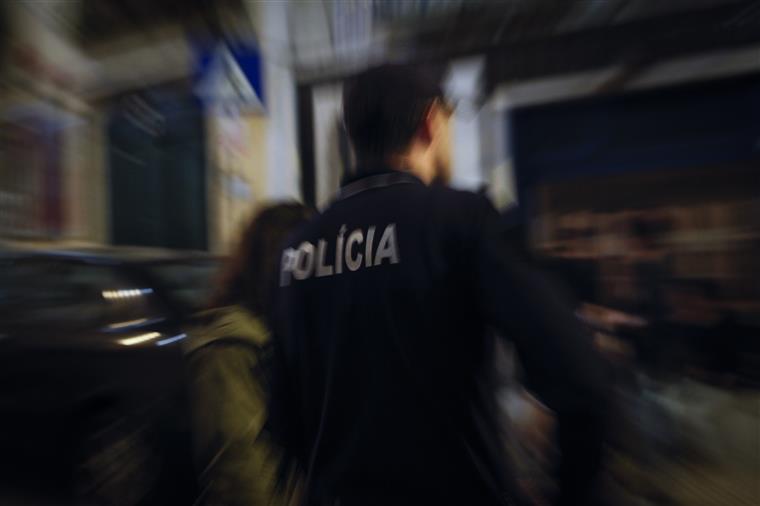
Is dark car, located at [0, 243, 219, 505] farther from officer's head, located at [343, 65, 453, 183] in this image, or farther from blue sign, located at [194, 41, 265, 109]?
blue sign, located at [194, 41, 265, 109]

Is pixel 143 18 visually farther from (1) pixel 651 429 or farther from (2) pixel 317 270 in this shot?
(1) pixel 651 429

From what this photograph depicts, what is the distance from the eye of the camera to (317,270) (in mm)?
924

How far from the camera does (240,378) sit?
1.57 meters

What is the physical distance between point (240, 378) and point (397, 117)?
45.5 inches

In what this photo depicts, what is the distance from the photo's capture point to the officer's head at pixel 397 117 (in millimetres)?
929

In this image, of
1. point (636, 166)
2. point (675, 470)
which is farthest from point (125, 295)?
point (636, 166)

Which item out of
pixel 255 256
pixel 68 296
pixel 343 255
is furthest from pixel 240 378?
pixel 68 296

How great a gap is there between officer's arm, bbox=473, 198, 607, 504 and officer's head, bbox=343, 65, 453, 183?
31cm

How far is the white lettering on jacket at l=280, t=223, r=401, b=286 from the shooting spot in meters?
0.83

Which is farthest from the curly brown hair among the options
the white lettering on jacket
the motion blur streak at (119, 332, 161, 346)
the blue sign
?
the blue sign

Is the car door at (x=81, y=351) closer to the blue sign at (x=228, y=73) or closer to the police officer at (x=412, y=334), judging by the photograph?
the police officer at (x=412, y=334)

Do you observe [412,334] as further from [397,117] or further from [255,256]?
[255,256]

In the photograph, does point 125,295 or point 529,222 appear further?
point 529,222

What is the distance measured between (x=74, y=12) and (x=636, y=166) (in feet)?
22.9
